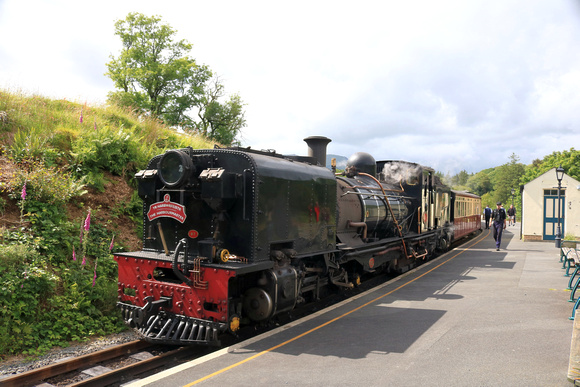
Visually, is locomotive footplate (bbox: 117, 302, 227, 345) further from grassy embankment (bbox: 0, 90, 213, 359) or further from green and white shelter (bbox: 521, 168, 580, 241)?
green and white shelter (bbox: 521, 168, 580, 241)

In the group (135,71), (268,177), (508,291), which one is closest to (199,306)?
(268,177)

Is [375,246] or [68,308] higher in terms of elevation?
[375,246]

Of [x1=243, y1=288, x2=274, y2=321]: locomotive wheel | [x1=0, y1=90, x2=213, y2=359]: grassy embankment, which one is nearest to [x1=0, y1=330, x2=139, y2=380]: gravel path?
[x1=0, y1=90, x2=213, y2=359]: grassy embankment

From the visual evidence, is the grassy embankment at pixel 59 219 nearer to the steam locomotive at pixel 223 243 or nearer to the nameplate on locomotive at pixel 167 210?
the steam locomotive at pixel 223 243

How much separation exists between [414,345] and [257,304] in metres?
2.21

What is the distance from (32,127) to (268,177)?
6.12 metres

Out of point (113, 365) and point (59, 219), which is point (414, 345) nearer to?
point (113, 365)

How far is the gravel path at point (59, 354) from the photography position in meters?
4.89

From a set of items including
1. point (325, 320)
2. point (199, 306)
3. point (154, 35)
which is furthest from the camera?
point (154, 35)

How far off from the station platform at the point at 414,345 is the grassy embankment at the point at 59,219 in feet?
7.80

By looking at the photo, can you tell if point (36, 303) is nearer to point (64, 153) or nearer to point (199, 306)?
point (199, 306)

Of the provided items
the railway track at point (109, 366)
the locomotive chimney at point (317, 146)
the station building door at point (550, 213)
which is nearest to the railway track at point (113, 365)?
the railway track at point (109, 366)

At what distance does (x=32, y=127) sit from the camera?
29.2 ft

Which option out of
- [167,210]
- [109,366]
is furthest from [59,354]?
[167,210]
